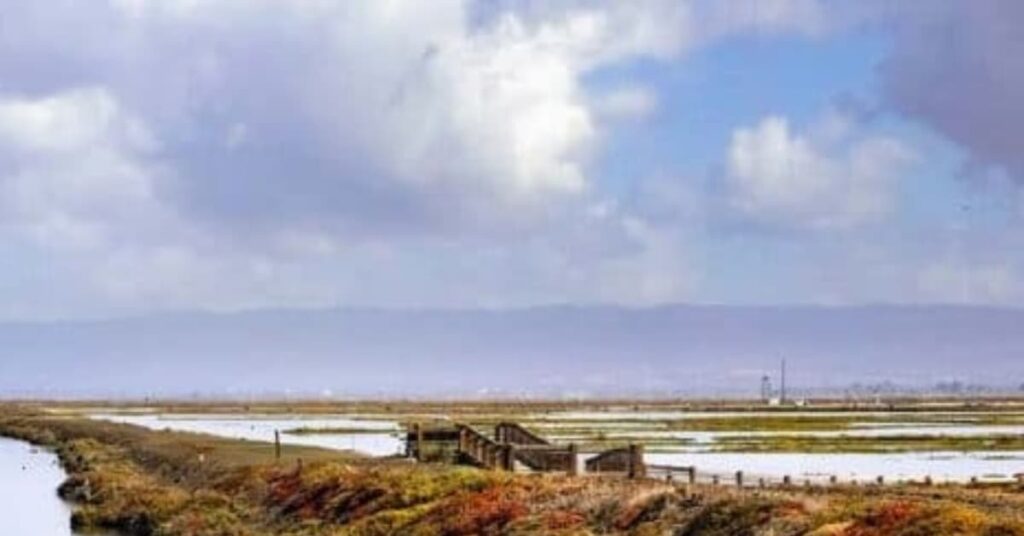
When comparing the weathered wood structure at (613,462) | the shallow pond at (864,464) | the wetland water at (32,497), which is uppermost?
the weathered wood structure at (613,462)

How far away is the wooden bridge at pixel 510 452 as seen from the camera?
2286 inches

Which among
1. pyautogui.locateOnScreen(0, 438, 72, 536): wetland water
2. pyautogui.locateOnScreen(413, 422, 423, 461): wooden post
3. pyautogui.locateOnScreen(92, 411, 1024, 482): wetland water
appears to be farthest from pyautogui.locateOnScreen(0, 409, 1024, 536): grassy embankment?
pyautogui.locateOnScreen(92, 411, 1024, 482): wetland water

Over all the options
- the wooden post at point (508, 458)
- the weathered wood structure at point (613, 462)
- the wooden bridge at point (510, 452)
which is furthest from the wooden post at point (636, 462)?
the wooden post at point (508, 458)

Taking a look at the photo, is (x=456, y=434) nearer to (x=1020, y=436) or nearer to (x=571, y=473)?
(x=571, y=473)

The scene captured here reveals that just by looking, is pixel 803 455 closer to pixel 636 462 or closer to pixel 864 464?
pixel 864 464

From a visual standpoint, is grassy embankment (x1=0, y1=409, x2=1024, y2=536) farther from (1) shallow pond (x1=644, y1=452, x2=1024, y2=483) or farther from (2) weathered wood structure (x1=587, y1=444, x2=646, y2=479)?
(1) shallow pond (x1=644, y1=452, x2=1024, y2=483)

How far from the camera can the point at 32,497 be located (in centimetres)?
7750

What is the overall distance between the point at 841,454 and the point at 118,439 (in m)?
50.0

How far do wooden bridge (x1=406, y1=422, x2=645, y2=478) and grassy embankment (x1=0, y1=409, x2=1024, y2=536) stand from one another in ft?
6.78

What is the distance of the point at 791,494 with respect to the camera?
4309 cm

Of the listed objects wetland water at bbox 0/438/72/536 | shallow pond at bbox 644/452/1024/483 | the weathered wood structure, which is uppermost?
the weathered wood structure

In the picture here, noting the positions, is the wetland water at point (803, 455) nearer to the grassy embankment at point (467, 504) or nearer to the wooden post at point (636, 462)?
the wooden post at point (636, 462)

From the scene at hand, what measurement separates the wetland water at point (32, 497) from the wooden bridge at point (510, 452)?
15.1 metres

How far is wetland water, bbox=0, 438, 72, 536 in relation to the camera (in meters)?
63.4
